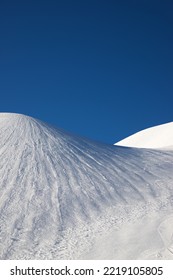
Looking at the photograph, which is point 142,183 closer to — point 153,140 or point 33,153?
point 33,153

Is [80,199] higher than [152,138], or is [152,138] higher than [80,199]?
[152,138]

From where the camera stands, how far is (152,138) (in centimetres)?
3781

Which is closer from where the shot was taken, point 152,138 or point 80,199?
point 80,199

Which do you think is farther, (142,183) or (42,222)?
(142,183)

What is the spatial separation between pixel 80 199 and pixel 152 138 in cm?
2669

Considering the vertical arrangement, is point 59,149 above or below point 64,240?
above

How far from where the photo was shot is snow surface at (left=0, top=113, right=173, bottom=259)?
919 centimetres

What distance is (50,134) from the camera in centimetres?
1842

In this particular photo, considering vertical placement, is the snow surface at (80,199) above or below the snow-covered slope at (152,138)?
below

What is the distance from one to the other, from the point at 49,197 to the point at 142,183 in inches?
145

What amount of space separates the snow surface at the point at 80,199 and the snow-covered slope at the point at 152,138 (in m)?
15.3

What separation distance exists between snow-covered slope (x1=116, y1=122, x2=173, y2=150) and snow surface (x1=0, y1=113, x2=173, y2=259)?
15297 millimetres

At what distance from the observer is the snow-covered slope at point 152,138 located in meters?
33.8
